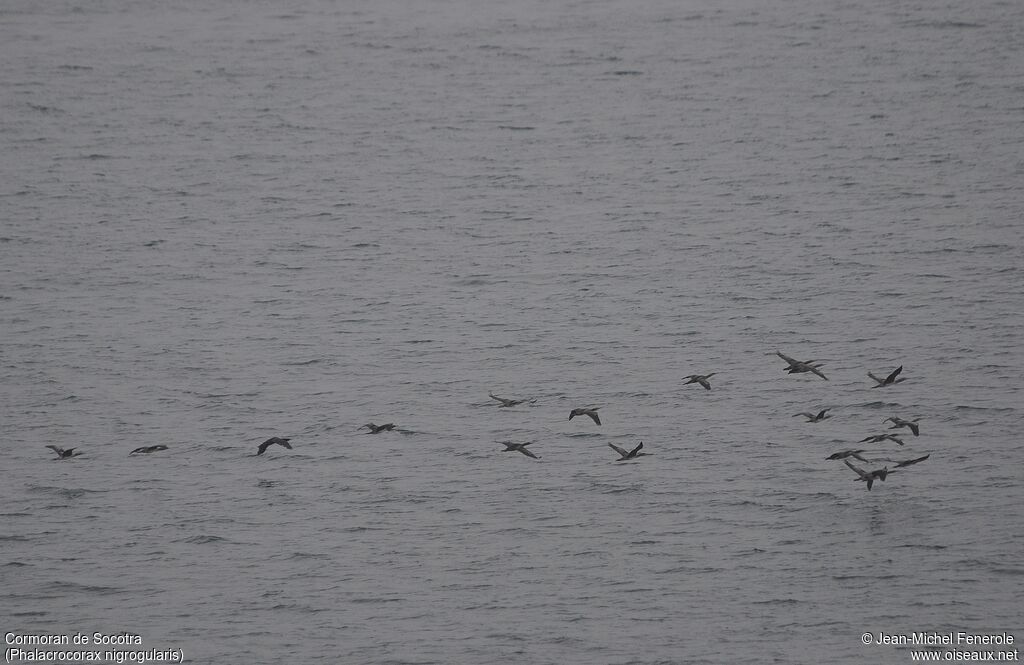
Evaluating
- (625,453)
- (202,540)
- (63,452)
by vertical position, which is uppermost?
(625,453)

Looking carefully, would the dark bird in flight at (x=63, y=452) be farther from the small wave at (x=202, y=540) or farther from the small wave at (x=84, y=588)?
the small wave at (x=84, y=588)

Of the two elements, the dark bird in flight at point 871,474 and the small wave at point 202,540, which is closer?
the dark bird in flight at point 871,474

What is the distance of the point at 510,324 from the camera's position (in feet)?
235

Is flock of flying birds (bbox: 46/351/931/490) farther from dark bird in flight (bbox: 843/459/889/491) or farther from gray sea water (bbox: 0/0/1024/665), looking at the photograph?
gray sea water (bbox: 0/0/1024/665)

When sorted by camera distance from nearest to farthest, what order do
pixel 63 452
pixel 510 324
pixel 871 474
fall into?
1. pixel 871 474
2. pixel 63 452
3. pixel 510 324

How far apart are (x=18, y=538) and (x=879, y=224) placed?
2141 inches

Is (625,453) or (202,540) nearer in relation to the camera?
(202,540)

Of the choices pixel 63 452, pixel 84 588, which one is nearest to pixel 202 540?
pixel 84 588

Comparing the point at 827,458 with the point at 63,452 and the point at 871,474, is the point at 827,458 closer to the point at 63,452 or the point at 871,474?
the point at 871,474

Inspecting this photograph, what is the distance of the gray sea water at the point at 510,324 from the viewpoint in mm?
43781

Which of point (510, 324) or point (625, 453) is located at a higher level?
point (625, 453)

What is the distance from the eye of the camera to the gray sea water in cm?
4378

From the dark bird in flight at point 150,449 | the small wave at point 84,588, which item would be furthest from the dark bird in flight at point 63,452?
the small wave at point 84,588

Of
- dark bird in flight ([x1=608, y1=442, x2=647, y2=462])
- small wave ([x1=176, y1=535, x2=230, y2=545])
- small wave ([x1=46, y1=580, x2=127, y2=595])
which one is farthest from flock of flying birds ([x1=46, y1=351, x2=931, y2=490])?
small wave ([x1=46, y1=580, x2=127, y2=595])
